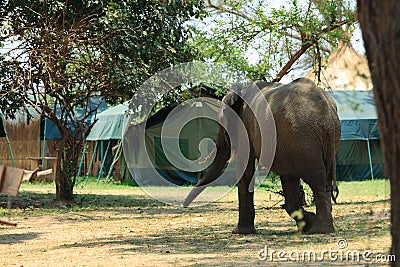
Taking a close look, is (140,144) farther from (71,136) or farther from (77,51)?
(77,51)

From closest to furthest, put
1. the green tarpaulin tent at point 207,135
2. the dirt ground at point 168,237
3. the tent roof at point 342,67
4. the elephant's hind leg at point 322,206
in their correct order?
the dirt ground at point 168,237, the elephant's hind leg at point 322,206, the tent roof at point 342,67, the green tarpaulin tent at point 207,135

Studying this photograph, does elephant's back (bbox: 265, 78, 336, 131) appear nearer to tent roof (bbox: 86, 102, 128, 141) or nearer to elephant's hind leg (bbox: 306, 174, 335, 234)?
elephant's hind leg (bbox: 306, 174, 335, 234)

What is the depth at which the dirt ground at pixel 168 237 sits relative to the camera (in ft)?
30.4

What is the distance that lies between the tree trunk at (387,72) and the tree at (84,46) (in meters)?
13.3

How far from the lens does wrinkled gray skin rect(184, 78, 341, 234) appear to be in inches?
445

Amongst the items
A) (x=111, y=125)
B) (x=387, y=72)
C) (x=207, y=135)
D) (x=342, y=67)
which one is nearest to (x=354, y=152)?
(x=207, y=135)

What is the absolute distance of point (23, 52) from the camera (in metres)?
17.9

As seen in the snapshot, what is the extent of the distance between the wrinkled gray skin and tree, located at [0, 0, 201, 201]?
258 inches

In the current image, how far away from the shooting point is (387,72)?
4074 mm

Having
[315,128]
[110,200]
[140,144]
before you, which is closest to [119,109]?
[140,144]

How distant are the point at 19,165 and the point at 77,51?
60.0ft

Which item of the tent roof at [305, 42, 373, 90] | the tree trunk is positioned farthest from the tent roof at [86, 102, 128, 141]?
the tree trunk

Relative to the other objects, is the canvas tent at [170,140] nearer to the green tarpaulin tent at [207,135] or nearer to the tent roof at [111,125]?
the green tarpaulin tent at [207,135]

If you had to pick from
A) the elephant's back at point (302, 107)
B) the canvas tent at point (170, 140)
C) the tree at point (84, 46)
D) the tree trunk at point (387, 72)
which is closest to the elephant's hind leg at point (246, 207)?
the elephant's back at point (302, 107)
